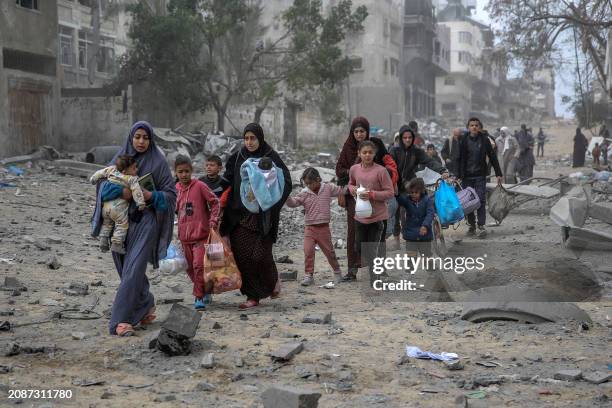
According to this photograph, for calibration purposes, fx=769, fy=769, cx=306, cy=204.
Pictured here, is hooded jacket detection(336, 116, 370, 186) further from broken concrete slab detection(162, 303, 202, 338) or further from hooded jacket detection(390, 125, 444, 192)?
broken concrete slab detection(162, 303, 202, 338)

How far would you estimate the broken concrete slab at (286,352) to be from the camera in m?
4.40

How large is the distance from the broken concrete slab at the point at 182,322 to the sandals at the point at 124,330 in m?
0.64

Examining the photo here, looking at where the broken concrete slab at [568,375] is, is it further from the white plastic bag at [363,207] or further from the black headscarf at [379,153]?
the black headscarf at [379,153]

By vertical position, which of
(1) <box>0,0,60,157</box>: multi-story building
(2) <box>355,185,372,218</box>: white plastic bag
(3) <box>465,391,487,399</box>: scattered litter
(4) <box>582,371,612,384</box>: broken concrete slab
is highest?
(1) <box>0,0,60,157</box>: multi-story building

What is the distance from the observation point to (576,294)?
20.9 ft

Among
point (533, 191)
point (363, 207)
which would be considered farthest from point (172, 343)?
point (533, 191)

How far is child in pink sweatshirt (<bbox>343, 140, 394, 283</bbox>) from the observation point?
6758 mm

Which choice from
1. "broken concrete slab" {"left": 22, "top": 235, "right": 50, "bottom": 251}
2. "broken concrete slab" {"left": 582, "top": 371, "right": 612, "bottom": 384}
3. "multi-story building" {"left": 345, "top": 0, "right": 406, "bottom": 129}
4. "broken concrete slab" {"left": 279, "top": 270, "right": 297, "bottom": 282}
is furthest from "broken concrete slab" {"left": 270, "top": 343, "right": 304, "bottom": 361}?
"multi-story building" {"left": 345, "top": 0, "right": 406, "bottom": 129}

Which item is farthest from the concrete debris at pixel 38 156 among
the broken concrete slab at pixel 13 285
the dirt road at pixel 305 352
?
the broken concrete slab at pixel 13 285

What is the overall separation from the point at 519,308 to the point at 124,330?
8.69 feet

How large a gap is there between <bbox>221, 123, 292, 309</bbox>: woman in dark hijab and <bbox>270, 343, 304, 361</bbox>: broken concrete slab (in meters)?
1.68

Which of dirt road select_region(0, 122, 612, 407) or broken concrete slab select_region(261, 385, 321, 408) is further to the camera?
dirt road select_region(0, 122, 612, 407)

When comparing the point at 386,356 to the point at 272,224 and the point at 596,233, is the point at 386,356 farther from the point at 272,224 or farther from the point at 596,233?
the point at 596,233

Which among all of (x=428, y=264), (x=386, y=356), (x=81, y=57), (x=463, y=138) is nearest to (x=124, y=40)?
(x=81, y=57)
